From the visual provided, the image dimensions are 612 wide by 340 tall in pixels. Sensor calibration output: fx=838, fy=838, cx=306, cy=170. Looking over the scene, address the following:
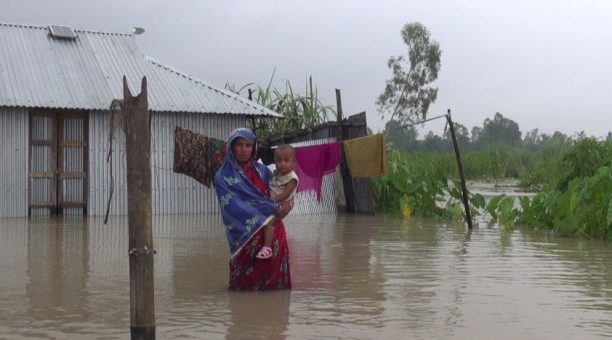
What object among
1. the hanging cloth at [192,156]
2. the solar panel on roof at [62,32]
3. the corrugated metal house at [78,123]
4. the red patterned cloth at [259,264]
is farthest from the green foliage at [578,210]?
the solar panel on roof at [62,32]

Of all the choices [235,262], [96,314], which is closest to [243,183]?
[235,262]

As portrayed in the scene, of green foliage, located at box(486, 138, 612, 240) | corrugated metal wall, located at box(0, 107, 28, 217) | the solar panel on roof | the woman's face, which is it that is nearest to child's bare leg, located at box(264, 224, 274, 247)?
the woman's face

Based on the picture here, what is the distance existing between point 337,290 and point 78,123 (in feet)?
36.1

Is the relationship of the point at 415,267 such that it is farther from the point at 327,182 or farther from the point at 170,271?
the point at 327,182

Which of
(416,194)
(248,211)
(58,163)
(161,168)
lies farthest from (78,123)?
(248,211)

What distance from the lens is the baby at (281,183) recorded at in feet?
19.9

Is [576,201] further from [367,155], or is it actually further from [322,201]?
[322,201]

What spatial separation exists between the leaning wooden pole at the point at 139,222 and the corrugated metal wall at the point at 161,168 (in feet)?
38.6

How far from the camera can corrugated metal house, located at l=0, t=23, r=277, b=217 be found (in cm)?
1562

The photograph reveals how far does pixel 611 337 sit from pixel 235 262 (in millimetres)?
2701

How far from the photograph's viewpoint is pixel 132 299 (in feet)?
14.0

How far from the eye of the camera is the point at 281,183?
242 inches

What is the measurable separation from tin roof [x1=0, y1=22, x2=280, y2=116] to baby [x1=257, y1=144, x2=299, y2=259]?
1026 cm

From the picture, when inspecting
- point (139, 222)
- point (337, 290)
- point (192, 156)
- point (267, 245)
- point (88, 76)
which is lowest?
point (337, 290)
